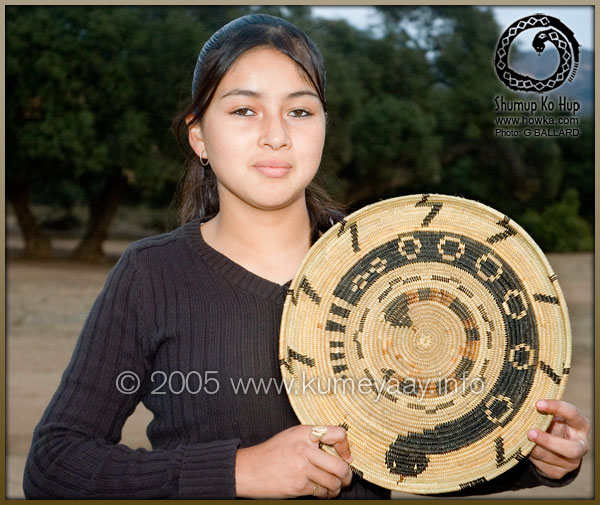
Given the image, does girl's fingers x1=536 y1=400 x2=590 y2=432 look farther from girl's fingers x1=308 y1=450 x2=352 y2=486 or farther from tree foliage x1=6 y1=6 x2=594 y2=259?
tree foliage x1=6 y1=6 x2=594 y2=259

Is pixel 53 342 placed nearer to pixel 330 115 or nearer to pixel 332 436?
pixel 330 115

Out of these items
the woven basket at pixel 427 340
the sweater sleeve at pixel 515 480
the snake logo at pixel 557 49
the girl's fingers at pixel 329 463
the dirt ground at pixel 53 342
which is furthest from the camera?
the dirt ground at pixel 53 342

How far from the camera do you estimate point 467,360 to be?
1.47 meters

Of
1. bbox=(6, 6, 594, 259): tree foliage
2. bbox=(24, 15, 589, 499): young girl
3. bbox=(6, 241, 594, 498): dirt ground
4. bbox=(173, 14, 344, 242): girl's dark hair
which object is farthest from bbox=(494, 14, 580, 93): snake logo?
bbox=(6, 6, 594, 259): tree foliage

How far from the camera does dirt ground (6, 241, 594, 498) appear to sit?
4914mm

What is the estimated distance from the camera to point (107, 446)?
1.37 m

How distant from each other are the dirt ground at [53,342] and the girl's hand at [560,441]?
1.90 m

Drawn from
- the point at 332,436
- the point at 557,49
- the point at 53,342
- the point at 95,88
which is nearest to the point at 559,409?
the point at 332,436

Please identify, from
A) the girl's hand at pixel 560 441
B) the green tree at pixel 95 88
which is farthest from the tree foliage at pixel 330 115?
the girl's hand at pixel 560 441

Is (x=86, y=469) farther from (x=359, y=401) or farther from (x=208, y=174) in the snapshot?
(x=208, y=174)

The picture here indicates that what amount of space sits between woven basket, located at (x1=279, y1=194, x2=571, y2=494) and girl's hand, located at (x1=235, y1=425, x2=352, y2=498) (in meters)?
0.07

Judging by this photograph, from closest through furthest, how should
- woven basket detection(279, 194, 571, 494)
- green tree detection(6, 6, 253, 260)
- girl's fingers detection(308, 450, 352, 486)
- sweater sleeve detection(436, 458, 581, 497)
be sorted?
girl's fingers detection(308, 450, 352, 486), woven basket detection(279, 194, 571, 494), sweater sleeve detection(436, 458, 581, 497), green tree detection(6, 6, 253, 260)

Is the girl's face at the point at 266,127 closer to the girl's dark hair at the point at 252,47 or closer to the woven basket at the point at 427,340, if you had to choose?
the girl's dark hair at the point at 252,47

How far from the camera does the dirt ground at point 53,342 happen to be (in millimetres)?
4914
